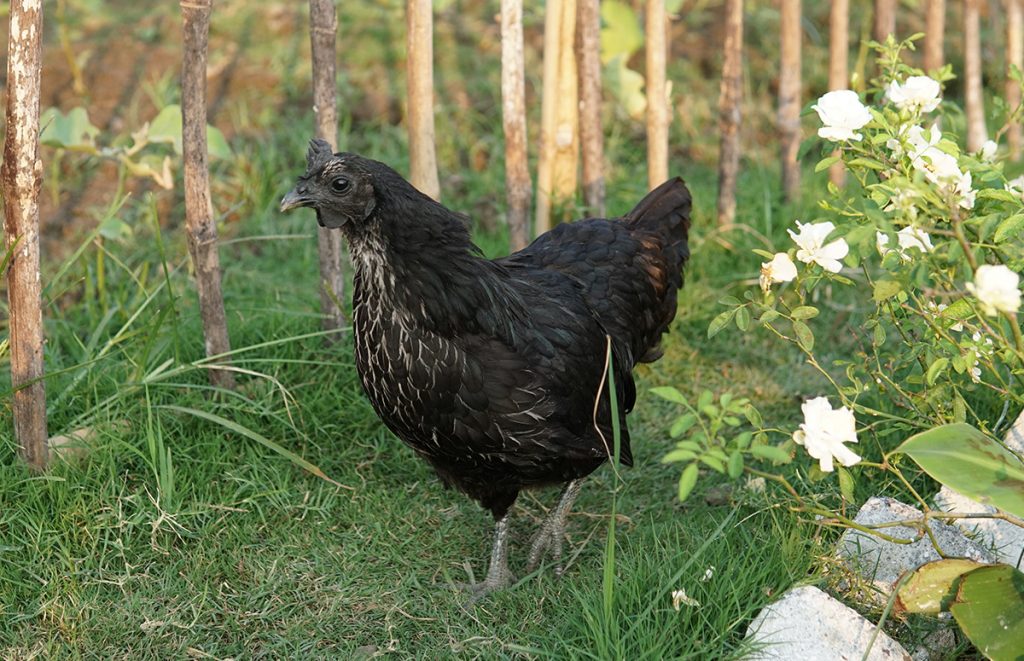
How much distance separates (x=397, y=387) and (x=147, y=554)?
1082 mm

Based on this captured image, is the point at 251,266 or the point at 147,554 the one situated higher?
the point at 251,266

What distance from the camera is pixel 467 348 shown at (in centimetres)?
344

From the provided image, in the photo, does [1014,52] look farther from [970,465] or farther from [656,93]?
[970,465]

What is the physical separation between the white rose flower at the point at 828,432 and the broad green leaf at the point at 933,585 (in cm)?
54

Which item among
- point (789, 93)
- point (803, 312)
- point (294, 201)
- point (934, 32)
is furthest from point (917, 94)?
point (934, 32)

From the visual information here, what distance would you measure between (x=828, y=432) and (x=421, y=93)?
7.65 ft

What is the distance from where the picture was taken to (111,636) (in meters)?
3.39

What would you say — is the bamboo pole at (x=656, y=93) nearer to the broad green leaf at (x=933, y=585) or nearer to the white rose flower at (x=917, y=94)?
the white rose flower at (x=917, y=94)

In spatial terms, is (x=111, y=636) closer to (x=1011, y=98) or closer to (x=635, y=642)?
(x=635, y=642)

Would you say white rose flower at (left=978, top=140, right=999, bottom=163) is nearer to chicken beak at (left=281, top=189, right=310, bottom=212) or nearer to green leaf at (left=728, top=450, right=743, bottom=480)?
green leaf at (left=728, top=450, right=743, bottom=480)

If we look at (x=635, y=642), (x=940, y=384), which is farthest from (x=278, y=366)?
(x=940, y=384)

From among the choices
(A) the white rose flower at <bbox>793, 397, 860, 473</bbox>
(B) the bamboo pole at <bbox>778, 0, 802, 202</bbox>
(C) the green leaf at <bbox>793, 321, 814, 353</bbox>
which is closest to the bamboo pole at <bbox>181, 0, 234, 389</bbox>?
(C) the green leaf at <bbox>793, 321, 814, 353</bbox>

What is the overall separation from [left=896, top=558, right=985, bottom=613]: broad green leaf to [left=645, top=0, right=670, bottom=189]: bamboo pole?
264 cm

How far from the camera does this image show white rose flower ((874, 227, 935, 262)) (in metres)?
2.90
